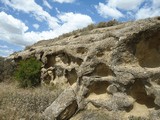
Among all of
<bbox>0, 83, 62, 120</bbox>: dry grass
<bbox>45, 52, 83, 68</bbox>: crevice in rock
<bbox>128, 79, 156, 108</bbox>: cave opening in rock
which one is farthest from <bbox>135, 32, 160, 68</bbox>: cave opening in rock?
<bbox>0, 83, 62, 120</bbox>: dry grass

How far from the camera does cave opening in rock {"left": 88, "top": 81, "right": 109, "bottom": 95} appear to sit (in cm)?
1155

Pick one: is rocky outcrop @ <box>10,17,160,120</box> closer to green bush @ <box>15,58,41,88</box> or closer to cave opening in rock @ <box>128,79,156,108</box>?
cave opening in rock @ <box>128,79,156,108</box>

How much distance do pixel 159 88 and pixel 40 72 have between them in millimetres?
10608

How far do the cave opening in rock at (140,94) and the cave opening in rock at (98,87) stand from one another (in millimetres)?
1196

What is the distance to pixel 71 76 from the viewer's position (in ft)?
52.2

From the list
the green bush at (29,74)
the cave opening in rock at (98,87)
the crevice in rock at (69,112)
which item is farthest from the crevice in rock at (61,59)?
the crevice in rock at (69,112)

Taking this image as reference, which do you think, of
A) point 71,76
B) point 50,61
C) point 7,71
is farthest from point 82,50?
point 7,71

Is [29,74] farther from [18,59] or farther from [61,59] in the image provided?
[18,59]

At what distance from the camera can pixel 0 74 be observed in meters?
23.5

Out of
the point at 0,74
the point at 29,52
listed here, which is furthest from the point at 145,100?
the point at 0,74

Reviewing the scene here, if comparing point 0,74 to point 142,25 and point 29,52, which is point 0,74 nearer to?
point 29,52

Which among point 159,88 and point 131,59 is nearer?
point 159,88

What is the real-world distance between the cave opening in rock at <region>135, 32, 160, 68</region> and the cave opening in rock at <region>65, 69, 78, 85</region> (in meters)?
4.92

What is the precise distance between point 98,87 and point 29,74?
805 centimetres
